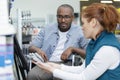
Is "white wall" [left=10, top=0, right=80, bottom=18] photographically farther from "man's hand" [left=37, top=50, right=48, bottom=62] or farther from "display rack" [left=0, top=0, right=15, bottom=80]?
"display rack" [left=0, top=0, right=15, bottom=80]

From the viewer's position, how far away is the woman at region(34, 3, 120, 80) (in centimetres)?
182

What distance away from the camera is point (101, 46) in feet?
6.04

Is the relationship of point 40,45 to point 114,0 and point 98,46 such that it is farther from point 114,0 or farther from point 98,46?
point 114,0

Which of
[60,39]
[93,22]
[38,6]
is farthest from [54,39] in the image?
[38,6]

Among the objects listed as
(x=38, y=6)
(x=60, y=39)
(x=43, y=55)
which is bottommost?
(x=43, y=55)

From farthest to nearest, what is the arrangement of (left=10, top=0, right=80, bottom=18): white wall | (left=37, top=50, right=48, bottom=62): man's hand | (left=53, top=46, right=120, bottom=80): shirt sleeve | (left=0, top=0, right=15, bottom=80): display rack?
(left=10, top=0, right=80, bottom=18): white wall → (left=37, top=50, right=48, bottom=62): man's hand → (left=53, top=46, right=120, bottom=80): shirt sleeve → (left=0, top=0, right=15, bottom=80): display rack

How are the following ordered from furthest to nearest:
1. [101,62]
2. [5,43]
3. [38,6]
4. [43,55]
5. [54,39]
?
[38,6] → [54,39] → [43,55] → [101,62] → [5,43]

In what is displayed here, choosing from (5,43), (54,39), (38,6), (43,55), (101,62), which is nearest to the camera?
(5,43)

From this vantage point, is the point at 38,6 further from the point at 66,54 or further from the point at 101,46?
the point at 101,46

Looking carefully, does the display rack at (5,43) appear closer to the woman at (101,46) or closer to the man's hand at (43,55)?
the woman at (101,46)

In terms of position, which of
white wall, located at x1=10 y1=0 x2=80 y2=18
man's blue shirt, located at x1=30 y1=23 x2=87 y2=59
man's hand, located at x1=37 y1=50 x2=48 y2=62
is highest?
white wall, located at x1=10 y1=0 x2=80 y2=18

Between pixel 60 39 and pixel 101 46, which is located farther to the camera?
pixel 60 39

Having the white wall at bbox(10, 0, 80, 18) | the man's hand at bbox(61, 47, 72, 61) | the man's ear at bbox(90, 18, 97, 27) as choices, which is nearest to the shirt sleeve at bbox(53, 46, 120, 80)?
the man's ear at bbox(90, 18, 97, 27)

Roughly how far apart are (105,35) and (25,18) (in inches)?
92.2
